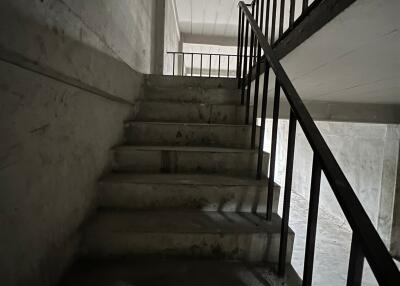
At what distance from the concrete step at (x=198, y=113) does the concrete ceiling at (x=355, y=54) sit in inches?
21.1

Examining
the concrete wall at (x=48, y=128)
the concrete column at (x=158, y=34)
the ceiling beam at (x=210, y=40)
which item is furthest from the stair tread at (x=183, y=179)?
the ceiling beam at (x=210, y=40)

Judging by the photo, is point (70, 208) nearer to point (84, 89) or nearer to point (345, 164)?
point (84, 89)

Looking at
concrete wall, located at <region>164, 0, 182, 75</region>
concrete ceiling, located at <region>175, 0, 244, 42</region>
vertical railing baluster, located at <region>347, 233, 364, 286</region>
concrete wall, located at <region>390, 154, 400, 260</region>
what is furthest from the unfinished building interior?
concrete ceiling, located at <region>175, 0, 244, 42</region>

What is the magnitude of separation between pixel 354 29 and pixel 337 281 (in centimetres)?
227

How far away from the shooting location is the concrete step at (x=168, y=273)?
40.6 inches

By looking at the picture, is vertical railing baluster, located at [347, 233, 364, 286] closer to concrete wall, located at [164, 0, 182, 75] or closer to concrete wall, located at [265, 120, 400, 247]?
concrete wall, located at [265, 120, 400, 247]

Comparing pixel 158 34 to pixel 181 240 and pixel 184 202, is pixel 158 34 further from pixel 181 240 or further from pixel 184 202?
pixel 181 240

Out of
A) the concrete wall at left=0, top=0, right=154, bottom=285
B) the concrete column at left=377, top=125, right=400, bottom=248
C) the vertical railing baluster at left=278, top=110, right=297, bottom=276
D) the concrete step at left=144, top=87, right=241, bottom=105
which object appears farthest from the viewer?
the concrete column at left=377, top=125, right=400, bottom=248

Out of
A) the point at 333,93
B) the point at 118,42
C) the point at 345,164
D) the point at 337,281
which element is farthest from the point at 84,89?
the point at 345,164

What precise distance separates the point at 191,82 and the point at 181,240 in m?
1.74

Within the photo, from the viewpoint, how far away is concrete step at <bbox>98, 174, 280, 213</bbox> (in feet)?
4.58

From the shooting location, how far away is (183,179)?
1.49 metres

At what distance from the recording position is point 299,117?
906 millimetres

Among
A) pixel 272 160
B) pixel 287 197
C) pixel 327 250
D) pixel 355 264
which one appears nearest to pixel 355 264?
pixel 355 264
